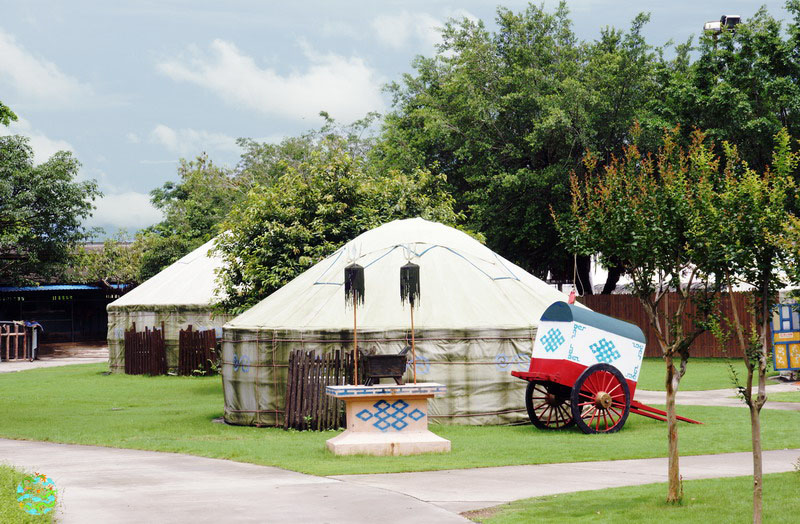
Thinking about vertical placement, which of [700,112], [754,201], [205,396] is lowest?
[205,396]

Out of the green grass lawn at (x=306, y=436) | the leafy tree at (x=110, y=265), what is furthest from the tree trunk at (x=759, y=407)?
the leafy tree at (x=110, y=265)

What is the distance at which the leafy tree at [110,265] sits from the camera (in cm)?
5134

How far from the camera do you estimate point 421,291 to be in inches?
739

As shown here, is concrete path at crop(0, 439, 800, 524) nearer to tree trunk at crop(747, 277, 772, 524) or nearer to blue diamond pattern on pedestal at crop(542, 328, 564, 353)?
tree trunk at crop(747, 277, 772, 524)

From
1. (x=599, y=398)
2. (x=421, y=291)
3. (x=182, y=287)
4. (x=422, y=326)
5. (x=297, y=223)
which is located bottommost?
(x=599, y=398)

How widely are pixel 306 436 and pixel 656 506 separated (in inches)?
332

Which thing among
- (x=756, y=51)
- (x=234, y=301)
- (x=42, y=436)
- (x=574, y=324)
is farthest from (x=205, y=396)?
(x=756, y=51)

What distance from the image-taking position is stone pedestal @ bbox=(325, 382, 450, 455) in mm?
14172

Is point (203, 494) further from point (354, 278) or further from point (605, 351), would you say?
point (605, 351)

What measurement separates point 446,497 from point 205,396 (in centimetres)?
1584

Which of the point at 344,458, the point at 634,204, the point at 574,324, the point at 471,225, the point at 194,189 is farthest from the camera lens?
the point at 194,189

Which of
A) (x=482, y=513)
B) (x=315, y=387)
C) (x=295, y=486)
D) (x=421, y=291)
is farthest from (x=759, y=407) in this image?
(x=421, y=291)

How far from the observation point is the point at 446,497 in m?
10.4

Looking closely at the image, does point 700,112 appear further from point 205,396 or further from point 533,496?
point 533,496
